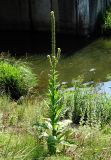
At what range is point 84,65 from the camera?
45.0 feet

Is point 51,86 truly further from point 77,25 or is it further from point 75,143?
point 77,25

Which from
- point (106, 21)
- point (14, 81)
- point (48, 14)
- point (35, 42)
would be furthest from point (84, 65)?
point (48, 14)

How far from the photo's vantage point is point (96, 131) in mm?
5957

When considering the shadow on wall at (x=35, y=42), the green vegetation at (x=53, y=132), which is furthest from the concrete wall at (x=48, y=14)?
the green vegetation at (x=53, y=132)

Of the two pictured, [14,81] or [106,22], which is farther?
[106,22]

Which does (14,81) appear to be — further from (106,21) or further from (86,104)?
(106,21)

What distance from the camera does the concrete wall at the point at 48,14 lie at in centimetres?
1719

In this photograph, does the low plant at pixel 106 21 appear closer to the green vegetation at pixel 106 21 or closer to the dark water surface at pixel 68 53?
the green vegetation at pixel 106 21

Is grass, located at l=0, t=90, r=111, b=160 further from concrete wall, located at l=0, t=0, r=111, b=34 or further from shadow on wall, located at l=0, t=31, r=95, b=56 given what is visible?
concrete wall, located at l=0, t=0, r=111, b=34

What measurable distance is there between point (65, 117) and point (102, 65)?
6.27 metres

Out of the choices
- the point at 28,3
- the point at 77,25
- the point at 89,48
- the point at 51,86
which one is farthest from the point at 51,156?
the point at 28,3

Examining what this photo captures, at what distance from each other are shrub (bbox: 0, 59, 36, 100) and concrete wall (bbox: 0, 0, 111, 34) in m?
6.77

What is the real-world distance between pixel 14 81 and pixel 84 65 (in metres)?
3.89

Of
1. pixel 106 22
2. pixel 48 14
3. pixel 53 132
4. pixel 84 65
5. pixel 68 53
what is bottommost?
pixel 53 132
